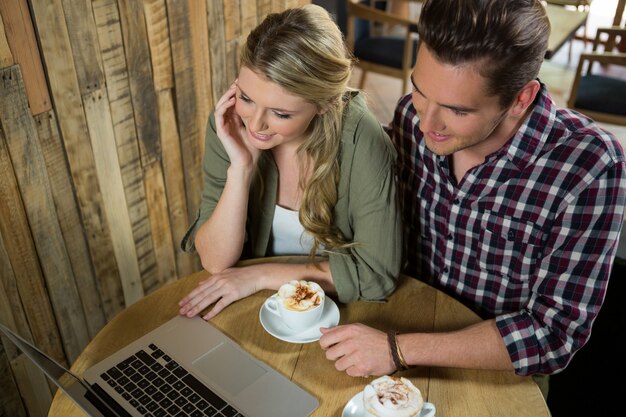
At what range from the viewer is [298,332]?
129 cm

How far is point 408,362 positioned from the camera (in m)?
1.21

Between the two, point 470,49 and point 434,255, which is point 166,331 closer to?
point 434,255

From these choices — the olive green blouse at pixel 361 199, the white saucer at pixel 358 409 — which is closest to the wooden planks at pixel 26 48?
the olive green blouse at pixel 361 199

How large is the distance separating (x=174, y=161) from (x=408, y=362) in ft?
4.22

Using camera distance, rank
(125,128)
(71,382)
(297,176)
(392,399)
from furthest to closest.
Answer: (125,128)
(297,176)
(71,382)
(392,399)

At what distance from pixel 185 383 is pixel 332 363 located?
30 centimetres

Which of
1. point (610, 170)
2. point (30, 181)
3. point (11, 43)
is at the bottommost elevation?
point (30, 181)

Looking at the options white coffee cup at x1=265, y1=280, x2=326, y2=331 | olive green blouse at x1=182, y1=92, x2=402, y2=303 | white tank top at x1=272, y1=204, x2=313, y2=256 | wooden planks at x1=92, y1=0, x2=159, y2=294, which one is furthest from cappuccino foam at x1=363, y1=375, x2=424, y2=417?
wooden planks at x1=92, y1=0, x2=159, y2=294

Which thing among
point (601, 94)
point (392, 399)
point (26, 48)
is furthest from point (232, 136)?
point (601, 94)

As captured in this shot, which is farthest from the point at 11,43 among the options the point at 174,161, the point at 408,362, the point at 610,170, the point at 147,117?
the point at 610,170

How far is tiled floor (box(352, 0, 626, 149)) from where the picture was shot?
4203 millimetres

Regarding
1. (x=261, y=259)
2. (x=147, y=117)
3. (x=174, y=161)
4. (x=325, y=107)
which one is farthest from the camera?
(x=174, y=161)

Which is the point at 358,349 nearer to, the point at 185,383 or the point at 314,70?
the point at 185,383

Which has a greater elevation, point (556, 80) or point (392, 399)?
point (392, 399)
